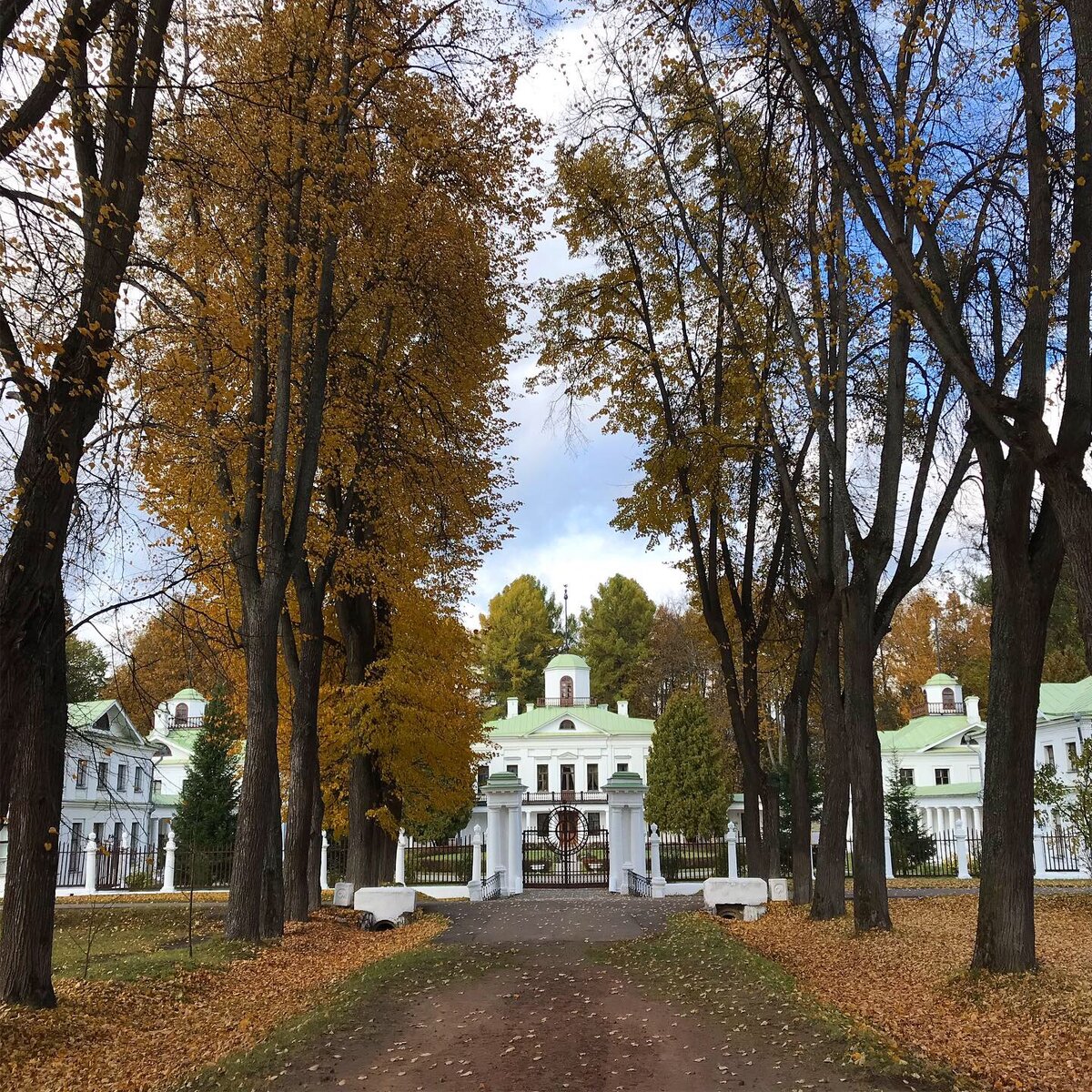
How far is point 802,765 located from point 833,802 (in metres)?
4.51

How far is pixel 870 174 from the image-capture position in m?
7.71

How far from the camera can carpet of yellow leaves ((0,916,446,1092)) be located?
6262 mm

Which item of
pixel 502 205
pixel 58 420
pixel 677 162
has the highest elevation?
pixel 677 162

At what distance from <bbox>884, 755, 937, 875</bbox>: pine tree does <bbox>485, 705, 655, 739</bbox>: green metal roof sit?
24451 mm

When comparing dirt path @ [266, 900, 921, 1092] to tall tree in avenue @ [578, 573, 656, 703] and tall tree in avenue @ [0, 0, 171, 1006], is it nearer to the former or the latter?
tall tree in avenue @ [0, 0, 171, 1006]

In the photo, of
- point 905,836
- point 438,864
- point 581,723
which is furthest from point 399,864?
point 581,723

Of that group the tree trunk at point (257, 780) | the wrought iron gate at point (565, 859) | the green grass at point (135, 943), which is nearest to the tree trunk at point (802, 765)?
the tree trunk at point (257, 780)

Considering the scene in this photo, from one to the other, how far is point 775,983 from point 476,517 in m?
9.28

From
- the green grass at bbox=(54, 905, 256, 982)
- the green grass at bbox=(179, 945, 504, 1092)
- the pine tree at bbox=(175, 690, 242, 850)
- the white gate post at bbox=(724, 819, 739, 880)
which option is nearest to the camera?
the green grass at bbox=(179, 945, 504, 1092)

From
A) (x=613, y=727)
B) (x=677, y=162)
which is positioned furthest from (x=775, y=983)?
(x=613, y=727)

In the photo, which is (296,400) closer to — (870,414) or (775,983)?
(870,414)

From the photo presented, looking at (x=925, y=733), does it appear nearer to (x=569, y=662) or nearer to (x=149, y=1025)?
(x=569, y=662)

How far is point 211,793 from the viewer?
105 feet


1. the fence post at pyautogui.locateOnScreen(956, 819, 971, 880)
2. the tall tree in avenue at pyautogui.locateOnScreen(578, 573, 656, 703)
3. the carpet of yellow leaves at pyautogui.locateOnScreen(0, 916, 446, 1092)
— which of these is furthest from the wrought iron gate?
the tall tree in avenue at pyautogui.locateOnScreen(578, 573, 656, 703)
